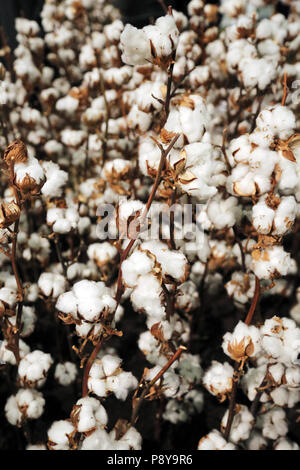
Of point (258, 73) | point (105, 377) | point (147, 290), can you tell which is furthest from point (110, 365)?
point (258, 73)

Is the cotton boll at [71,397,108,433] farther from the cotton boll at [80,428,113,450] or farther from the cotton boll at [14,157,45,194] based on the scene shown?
the cotton boll at [14,157,45,194]

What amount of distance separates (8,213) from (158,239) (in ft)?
0.58

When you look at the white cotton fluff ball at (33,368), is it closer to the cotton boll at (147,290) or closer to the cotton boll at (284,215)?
the cotton boll at (147,290)

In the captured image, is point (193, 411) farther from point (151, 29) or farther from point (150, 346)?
point (151, 29)

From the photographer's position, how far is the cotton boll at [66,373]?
2.12 ft

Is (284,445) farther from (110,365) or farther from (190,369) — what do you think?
(110,365)

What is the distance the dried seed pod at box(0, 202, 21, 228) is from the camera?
0.38 metres

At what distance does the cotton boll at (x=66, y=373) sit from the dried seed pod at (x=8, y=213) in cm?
34

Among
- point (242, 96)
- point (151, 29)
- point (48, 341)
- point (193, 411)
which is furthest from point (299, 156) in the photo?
point (48, 341)

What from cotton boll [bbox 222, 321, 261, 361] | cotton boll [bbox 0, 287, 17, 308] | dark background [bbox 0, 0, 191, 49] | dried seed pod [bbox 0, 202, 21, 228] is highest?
dark background [bbox 0, 0, 191, 49]

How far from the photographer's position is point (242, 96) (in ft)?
2.22

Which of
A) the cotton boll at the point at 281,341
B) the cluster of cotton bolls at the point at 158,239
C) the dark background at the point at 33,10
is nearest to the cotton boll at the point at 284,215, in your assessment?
the cluster of cotton bolls at the point at 158,239

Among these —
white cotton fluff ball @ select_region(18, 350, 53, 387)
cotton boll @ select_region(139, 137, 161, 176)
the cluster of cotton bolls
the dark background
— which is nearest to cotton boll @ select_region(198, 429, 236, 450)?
the cluster of cotton bolls

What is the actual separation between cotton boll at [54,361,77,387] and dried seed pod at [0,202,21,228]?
1.13ft
